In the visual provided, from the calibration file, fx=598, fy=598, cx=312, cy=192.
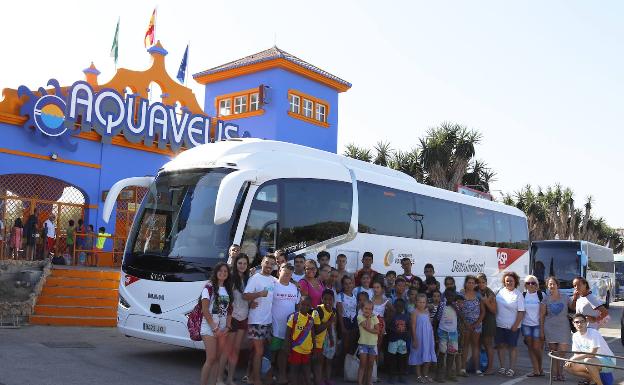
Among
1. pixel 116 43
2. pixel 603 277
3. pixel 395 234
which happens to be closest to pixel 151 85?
pixel 116 43

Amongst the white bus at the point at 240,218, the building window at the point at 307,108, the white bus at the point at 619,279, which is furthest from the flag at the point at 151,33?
the white bus at the point at 619,279

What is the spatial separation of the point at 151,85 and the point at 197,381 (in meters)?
15.8

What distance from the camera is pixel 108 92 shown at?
735 inches

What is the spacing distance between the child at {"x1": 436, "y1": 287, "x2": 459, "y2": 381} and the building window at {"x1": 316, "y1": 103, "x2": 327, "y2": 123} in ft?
61.4

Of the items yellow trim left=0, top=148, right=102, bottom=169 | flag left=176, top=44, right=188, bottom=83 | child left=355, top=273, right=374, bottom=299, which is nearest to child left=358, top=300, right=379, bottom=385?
child left=355, top=273, right=374, bottom=299

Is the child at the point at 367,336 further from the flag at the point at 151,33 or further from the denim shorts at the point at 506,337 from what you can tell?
the flag at the point at 151,33

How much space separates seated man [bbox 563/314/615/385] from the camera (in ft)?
23.6

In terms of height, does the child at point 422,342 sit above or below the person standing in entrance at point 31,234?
below

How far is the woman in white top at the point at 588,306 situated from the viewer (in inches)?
337

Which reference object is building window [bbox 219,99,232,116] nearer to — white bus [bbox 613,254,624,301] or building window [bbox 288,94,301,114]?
building window [bbox 288,94,301,114]

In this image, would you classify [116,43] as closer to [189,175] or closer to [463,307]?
[189,175]

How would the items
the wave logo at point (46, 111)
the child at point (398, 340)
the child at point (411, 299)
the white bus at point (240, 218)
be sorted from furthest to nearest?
the wave logo at point (46, 111), the child at point (411, 299), the child at point (398, 340), the white bus at point (240, 218)

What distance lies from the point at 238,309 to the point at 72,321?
6.54m

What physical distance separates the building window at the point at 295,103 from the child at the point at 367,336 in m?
18.5
